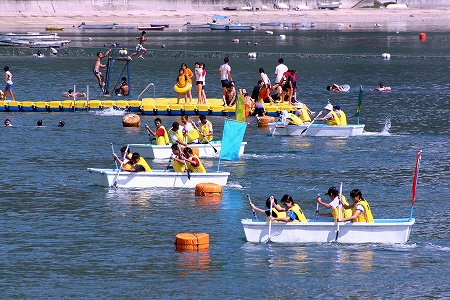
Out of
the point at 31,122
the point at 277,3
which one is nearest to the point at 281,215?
the point at 31,122

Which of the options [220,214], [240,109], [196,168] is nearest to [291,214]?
[220,214]

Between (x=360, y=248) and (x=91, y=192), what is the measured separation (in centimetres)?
1146

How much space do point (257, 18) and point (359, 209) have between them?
141494mm

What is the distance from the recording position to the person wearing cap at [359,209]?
27.5 meters

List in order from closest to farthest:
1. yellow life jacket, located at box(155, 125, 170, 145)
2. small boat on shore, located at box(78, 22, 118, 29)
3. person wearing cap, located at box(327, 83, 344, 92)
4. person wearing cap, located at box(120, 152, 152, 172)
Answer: person wearing cap, located at box(120, 152, 152, 172)
yellow life jacket, located at box(155, 125, 170, 145)
person wearing cap, located at box(327, 83, 344, 92)
small boat on shore, located at box(78, 22, 118, 29)

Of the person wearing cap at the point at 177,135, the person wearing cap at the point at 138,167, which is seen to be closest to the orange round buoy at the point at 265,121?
the person wearing cap at the point at 177,135

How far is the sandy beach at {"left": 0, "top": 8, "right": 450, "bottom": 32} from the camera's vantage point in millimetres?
146375

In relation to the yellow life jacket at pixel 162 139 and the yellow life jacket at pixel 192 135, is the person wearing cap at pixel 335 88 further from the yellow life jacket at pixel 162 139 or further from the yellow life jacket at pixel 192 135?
the yellow life jacket at pixel 162 139

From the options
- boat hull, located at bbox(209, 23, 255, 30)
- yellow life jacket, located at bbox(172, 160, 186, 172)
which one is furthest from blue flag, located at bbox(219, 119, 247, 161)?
boat hull, located at bbox(209, 23, 255, 30)

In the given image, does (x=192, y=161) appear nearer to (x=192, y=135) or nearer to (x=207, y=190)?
(x=207, y=190)

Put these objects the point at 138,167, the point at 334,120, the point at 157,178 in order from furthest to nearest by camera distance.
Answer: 1. the point at 334,120
2. the point at 157,178
3. the point at 138,167

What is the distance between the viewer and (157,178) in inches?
1372

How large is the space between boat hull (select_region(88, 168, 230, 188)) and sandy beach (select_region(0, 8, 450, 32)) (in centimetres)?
10309

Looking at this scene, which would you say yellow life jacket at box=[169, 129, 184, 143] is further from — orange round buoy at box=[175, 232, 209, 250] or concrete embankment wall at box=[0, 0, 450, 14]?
concrete embankment wall at box=[0, 0, 450, 14]
